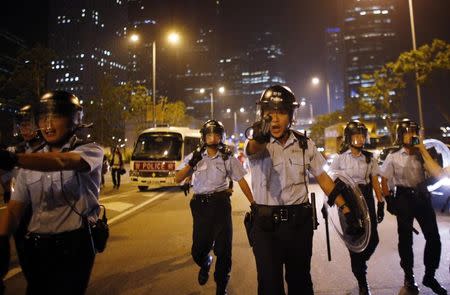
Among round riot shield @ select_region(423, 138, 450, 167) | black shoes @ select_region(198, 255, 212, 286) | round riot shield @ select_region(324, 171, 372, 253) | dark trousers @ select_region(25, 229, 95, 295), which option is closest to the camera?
dark trousers @ select_region(25, 229, 95, 295)

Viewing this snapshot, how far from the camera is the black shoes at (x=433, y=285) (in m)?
4.58

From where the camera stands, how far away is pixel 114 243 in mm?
7773

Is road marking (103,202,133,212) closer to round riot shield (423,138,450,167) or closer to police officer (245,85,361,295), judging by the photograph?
round riot shield (423,138,450,167)

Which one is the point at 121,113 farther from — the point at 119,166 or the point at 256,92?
the point at 256,92

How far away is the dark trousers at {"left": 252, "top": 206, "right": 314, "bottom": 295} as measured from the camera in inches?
126

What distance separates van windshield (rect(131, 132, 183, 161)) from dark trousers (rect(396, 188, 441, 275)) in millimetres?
13659

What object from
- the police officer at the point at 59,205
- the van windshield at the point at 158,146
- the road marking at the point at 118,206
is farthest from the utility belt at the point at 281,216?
the van windshield at the point at 158,146

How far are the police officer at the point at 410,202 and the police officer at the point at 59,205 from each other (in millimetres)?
3923

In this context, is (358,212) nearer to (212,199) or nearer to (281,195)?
(281,195)

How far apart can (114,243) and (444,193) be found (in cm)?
819

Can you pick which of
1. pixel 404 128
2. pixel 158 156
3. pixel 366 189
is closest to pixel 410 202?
pixel 366 189

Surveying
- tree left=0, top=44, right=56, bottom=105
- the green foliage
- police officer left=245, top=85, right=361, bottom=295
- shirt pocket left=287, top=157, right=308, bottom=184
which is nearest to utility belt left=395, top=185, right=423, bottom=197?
police officer left=245, top=85, right=361, bottom=295

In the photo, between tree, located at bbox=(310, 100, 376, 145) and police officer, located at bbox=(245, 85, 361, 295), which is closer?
police officer, located at bbox=(245, 85, 361, 295)

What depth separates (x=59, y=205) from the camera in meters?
2.83
